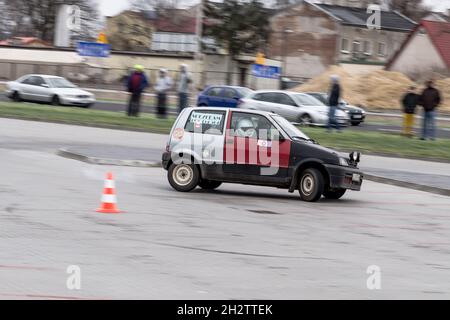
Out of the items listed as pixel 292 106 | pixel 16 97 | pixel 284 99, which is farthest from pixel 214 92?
pixel 16 97

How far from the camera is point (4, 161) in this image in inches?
754

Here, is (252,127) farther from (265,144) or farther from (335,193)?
(335,193)

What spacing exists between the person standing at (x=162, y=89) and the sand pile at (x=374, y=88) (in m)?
25.1

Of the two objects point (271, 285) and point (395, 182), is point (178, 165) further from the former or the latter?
point (271, 285)

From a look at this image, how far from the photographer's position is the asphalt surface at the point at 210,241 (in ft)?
27.9

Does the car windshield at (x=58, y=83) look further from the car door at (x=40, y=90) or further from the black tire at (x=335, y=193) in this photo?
the black tire at (x=335, y=193)

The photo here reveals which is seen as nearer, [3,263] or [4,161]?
[3,263]

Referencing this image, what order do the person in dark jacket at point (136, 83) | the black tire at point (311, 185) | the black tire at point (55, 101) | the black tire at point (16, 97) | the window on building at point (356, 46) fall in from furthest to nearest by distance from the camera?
the window on building at point (356, 46)
the black tire at point (16, 97)
the black tire at point (55, 101)
the person in dark jacket at point (136, 83)
the black tire at point (311, 185)

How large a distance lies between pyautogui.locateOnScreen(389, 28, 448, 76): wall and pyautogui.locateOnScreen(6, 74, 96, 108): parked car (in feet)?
112

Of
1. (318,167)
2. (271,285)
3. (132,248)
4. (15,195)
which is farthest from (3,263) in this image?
(318,167)

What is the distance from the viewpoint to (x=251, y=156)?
617 inches

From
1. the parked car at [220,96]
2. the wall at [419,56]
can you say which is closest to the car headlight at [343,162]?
the parked car at [220,96]

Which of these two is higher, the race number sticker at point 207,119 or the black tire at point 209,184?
the race number sticker at point 207,119
